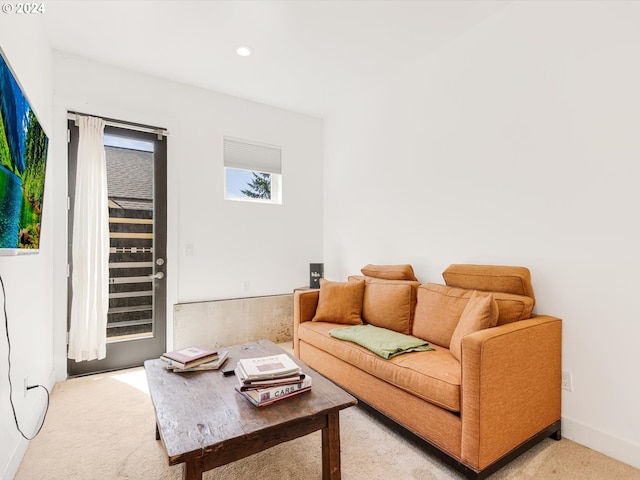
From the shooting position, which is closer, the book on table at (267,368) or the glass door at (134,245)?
the book on table at (267,368)

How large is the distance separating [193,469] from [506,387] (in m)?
1.45

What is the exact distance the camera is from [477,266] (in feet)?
7.61

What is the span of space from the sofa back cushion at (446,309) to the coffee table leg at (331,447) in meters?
1.07

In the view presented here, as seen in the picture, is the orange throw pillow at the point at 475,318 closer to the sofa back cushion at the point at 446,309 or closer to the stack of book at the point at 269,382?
the sofa back cushion at the point at 446,309

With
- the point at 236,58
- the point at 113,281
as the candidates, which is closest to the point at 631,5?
the point at 236,58

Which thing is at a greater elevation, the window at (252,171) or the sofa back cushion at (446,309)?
the window at (252,171)

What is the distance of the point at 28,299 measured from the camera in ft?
6.65

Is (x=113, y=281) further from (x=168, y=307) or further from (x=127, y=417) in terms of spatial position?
(x=127, y=417)

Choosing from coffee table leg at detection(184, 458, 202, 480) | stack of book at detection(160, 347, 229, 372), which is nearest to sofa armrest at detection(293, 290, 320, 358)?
stack of book at detection(160, 347, 229, 372)

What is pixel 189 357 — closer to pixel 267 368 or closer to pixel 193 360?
pixel 193 360

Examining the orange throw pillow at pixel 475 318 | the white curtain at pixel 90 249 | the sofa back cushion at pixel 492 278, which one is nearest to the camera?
the orange throw pillow at pixel 475 318

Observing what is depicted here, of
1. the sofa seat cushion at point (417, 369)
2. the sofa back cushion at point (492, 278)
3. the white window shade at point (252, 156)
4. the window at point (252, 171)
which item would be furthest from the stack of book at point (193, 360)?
the white window shade at point (252, 156)

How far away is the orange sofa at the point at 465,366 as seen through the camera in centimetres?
153

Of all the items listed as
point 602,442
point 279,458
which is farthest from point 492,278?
point 279,458
